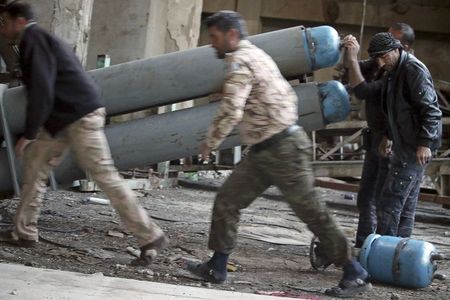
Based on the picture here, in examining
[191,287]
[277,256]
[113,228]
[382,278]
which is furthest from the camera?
[113,228]

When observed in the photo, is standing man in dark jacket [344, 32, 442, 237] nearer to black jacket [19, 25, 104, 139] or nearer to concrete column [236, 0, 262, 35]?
black jacket [19, 25, 104, 139]

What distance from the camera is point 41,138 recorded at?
16.3 ft

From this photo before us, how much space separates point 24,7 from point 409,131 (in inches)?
112

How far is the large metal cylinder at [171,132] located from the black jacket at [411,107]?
0.81 meters

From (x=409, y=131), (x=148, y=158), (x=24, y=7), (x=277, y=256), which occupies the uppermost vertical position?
(x=24, y=7)

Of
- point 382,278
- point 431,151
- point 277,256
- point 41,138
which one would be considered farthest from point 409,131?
point 41,138

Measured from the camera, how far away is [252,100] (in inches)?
174

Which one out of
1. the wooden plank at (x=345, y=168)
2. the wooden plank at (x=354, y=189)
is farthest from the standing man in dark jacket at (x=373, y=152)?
the wooden plank at (x=345, y=168)

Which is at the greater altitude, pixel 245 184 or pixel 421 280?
pixel 245 184

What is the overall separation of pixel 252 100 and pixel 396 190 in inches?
61.6

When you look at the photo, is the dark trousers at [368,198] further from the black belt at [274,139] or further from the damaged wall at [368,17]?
the damaged wall at [368,17]

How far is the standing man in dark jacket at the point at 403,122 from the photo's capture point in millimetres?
5367

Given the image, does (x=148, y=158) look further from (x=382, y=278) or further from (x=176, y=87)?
(x=382, y=278)

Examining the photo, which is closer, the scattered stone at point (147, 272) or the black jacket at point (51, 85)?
the black jacket at point (51, 85)
